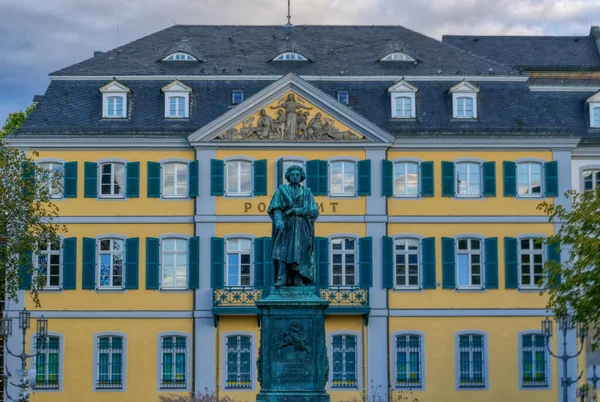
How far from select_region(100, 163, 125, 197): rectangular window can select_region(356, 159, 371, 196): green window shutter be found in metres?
8.36

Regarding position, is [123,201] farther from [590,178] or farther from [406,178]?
[590,178]

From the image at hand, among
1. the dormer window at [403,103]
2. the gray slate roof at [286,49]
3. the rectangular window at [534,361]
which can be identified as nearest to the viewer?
the rectangular window at [534,361]

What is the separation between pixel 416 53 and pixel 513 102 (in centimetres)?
447

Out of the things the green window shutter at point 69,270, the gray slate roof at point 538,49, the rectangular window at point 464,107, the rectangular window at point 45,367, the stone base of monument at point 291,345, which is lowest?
the rectangular window at point 45,367

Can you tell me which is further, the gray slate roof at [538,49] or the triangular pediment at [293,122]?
the gray slate roof at [538,49]

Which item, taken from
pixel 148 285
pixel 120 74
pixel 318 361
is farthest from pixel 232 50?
pixel 318 361

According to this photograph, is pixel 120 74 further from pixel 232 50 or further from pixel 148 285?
pixel 148 285

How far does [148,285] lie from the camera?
49.1 metres

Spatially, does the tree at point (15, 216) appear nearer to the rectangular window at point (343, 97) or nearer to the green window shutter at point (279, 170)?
the green window shutter at point (279, 170)

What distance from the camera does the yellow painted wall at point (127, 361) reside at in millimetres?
48625

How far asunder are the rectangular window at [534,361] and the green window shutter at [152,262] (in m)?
13.1

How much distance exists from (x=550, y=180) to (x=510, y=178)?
1443mm

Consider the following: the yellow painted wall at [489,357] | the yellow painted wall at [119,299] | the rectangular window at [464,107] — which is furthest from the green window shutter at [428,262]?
the yellow painted wall at [119,299]

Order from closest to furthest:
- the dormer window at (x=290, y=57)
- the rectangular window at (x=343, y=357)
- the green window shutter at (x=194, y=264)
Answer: the green window shutter at (x=194, y=264), the rectangular window at (x=343, y=357), the dormer window at (x=290, y=57)
